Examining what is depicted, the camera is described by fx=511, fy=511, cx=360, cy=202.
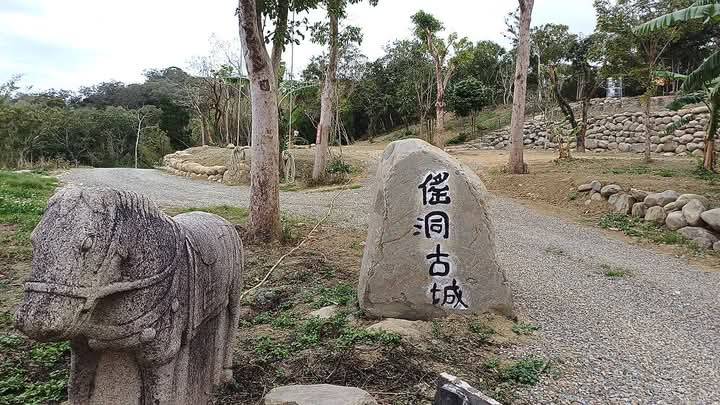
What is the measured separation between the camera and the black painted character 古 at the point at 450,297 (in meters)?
4.64

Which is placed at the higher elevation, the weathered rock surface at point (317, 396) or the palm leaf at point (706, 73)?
the palm leaf at point (706, 73)

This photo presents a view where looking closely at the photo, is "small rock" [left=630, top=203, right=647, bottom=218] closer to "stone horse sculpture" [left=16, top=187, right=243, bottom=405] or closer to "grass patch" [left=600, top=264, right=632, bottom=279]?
"grass patch" [left=600, top=264, right=632, bottom=279]

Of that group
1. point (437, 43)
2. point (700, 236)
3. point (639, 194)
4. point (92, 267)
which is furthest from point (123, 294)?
point (437, 43)

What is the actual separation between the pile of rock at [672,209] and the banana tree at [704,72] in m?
2.32

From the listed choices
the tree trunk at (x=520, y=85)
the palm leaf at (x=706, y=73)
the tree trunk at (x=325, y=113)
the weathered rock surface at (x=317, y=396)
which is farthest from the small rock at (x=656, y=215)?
the tree trunk at (x=325, y=113)

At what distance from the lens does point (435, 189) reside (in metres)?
4.75

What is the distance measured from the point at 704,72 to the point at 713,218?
10.1 feet

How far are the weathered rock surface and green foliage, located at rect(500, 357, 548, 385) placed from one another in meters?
1.25

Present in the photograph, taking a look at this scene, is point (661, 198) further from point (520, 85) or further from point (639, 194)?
point (520, 85)

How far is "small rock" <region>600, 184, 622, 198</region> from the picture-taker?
10.7 m

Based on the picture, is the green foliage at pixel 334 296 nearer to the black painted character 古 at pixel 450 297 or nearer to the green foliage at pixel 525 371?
the black painted character 古 at pixel 450 297

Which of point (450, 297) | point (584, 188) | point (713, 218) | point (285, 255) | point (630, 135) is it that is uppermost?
point (630, 135)

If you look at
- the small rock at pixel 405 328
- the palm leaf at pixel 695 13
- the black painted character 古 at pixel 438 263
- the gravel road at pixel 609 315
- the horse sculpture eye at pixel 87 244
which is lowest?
the gravel road at pixel 609 315

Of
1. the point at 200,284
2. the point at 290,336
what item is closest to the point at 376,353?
the point at 290,336
